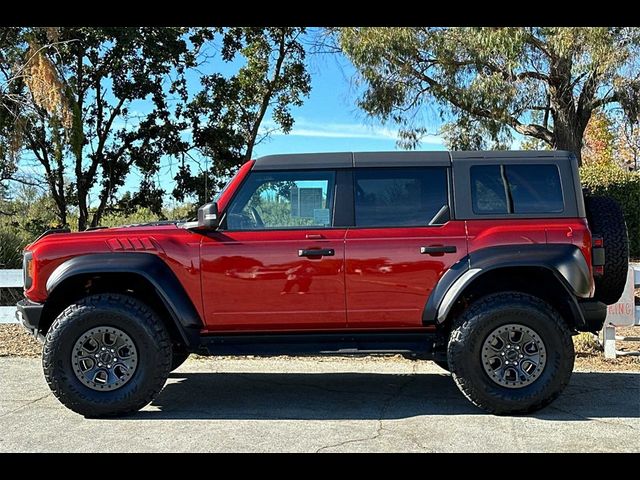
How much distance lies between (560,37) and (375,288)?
9.86 metres

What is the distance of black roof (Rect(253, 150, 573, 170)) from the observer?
5.57 metres

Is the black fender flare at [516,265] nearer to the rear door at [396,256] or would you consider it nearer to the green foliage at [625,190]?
the rear door at [396,256]

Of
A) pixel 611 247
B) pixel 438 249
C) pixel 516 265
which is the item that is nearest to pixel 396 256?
pixel 438 249

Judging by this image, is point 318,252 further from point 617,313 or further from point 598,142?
A: point 598,142

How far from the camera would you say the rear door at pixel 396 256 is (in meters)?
5.32

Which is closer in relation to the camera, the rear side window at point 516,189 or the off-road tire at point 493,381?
the off-road tire at point 493,381

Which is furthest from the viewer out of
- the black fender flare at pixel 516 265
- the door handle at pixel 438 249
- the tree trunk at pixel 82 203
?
the tree trunk at pixel 82 203

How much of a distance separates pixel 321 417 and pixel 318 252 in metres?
1.29

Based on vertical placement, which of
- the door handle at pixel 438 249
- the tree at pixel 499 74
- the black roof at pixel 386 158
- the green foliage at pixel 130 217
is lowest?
the door handle at pixel 438 249

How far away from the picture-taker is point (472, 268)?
5.27m

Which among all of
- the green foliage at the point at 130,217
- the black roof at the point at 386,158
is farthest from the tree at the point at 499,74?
the black roof at the point at 386,158

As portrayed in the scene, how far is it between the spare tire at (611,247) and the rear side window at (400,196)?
1.26 meters

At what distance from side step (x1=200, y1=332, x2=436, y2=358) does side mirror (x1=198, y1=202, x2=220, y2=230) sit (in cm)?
90

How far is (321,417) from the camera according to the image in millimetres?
5359
